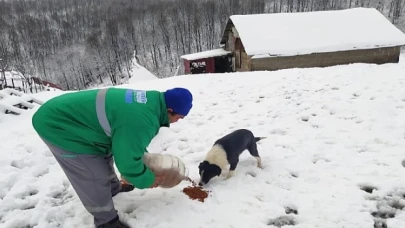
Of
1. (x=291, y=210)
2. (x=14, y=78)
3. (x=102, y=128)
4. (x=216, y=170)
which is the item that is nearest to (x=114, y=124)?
(x=102, y=128)

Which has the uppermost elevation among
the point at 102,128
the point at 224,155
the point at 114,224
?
the point at 102,128

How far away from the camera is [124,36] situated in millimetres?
61562

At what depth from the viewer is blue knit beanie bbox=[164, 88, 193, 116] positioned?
2.69 metres

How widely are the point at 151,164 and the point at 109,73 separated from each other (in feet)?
170

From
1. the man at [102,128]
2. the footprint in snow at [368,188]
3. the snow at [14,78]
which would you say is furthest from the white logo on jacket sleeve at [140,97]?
the snow at [14,78]

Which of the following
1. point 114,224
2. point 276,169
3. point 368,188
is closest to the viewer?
point 114,224

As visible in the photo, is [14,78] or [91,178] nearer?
[91,178]

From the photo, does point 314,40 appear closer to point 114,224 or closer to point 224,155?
point 224,155

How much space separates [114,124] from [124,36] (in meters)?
62.7

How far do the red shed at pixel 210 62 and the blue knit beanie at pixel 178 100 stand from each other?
22.8 metres

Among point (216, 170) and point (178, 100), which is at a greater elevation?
point (178, 100)

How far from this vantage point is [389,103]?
18.9 ft

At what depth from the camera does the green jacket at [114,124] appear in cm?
256

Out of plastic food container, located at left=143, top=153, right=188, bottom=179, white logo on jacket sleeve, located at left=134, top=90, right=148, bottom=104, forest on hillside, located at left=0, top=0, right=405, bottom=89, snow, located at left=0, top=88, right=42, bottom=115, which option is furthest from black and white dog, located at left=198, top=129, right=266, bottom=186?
forest on hillside, located at left=0, top=0, right=405, bottom=89
